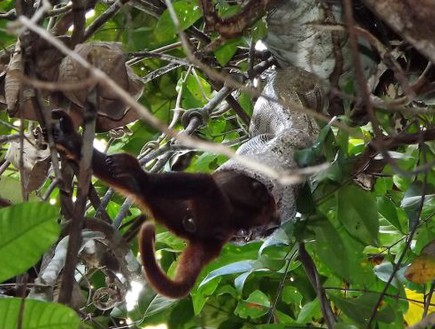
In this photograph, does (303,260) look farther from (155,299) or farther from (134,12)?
(134,12)

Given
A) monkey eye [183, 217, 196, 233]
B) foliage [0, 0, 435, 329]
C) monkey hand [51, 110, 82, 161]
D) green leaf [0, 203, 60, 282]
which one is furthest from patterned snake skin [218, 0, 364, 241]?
green leaf [0, 203, 60, 282]

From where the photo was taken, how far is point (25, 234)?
0.80 metres

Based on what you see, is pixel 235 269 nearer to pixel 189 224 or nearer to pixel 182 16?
pixel 189 224

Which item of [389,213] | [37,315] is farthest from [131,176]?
[389,213]

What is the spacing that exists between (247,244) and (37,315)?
65 centimetres

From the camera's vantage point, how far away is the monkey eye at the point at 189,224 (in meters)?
0.97

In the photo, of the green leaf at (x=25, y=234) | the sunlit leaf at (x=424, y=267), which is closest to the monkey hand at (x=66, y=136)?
the green leaf at (x=25, y=234)

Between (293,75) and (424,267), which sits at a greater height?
(293,75)

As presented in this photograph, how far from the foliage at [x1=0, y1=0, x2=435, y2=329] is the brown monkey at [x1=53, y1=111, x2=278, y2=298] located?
6cm

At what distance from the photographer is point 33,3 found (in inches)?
44.7

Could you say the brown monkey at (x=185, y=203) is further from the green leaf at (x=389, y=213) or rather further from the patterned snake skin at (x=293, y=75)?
the green leaf at (x=389, y=213)

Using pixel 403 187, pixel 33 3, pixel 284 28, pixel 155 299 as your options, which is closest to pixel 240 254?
pixel 155 299

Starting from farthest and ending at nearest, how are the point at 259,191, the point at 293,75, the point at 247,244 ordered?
the point at 247,244
the point at 293,75
the point at 259,191

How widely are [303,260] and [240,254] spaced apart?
0.28 m
